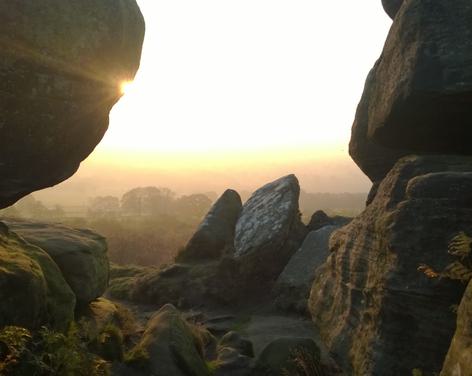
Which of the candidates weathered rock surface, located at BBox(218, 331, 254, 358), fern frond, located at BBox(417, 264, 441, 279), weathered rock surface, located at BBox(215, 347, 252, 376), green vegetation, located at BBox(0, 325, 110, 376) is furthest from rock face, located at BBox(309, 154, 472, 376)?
green vegetation, located at BBox(0, 325, 110, 376)

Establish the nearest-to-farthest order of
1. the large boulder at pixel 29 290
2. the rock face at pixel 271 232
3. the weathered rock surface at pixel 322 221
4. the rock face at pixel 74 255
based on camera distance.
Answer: the large boulder at pixel 29 290 < the rock face at pixel 74 255 < the rock face at pixel 271 232 < the weathered rock surface at pixel 322 221

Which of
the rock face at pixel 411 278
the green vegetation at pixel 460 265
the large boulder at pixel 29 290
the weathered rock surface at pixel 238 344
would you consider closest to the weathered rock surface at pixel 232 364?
the weathered rock surface at pixel 238 344

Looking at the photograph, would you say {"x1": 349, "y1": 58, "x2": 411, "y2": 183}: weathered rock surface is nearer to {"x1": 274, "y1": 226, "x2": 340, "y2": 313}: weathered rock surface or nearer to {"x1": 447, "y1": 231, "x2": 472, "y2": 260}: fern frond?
{"x1": 447, "y1": 231, "x2": 472, "y2": 260}: fern frond

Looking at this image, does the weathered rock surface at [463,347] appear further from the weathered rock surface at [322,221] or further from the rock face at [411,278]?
the weathered rock surface at [322,221]

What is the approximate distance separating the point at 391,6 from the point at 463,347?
372 inches

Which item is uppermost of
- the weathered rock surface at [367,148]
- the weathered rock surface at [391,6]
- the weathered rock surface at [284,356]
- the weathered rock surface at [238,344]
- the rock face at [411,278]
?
the weathered rock surface at [391,6]

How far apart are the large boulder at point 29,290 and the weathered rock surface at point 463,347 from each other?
632 centimetres

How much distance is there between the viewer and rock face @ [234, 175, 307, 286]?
2005 cm

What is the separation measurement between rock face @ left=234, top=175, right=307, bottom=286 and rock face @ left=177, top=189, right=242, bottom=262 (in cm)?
78

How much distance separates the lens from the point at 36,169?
34.6ft

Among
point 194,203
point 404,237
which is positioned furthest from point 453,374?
point 194,203

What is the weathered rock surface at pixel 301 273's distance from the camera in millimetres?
17688

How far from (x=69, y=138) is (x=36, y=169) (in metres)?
0.97

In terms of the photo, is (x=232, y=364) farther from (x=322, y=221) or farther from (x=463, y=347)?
(x=322, y=221)
